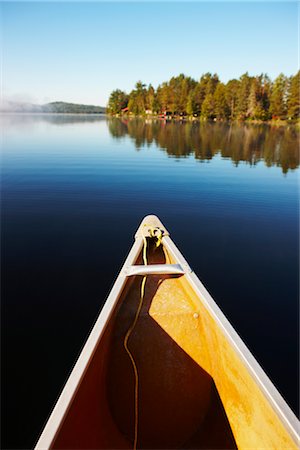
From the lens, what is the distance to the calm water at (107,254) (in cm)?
384

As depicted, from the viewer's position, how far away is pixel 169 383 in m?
2.77

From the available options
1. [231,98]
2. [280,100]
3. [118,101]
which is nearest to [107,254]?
[280,100]

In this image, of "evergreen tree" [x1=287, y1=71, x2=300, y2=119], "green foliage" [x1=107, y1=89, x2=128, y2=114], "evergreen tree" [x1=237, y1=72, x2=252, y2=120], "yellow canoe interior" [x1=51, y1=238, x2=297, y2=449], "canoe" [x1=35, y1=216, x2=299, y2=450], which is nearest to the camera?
"canoe" [x1=35, y1=216, x2=299, y2=450]

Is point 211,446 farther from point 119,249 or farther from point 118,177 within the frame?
point 118,177

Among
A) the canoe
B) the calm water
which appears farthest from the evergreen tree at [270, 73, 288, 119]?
the canoe

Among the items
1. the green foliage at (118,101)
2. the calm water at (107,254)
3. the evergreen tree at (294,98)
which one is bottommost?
the calm water at (107,254)

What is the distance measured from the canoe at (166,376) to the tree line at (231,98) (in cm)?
8284

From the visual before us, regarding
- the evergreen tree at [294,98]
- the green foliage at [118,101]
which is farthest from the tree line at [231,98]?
the green foliage at [118,101]

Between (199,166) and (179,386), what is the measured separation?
1558cm

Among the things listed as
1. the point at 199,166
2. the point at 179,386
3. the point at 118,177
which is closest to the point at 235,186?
the point at 199,166

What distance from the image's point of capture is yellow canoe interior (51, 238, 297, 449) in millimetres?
2215

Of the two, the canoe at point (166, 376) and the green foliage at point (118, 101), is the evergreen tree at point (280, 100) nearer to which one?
the green foliage at point (118, 101)

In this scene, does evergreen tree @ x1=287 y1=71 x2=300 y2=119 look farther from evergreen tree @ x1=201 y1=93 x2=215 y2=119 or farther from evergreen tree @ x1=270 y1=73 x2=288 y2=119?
evergreen tree @ x1=201 y1=93 x2=215 y2=119

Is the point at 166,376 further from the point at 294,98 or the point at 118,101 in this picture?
the point at 118,101
